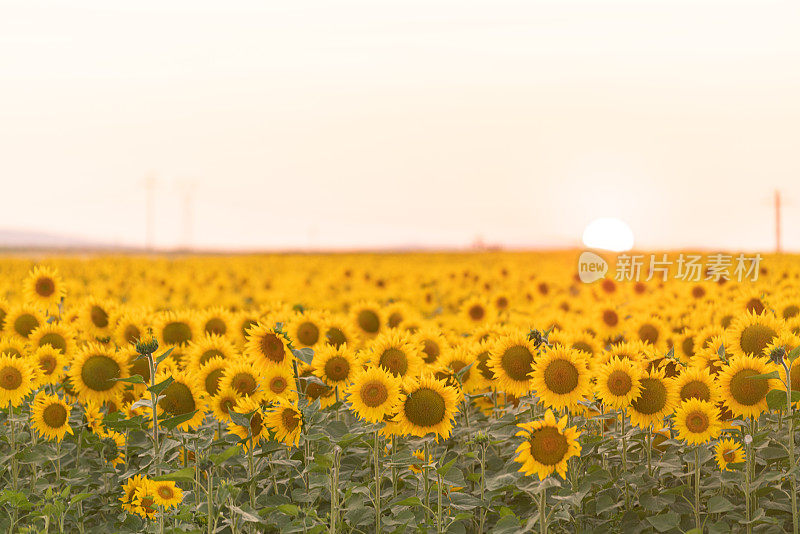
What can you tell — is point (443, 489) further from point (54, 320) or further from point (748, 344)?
point (54, 320)

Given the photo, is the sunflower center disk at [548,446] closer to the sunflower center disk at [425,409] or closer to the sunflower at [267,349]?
the sunflower center disk at [425,409]

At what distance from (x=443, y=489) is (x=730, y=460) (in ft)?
7.51

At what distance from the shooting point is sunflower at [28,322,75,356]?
7.57m

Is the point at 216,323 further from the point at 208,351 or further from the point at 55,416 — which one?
the point at 55,416

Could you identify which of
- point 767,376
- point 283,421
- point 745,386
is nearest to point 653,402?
point 745,386

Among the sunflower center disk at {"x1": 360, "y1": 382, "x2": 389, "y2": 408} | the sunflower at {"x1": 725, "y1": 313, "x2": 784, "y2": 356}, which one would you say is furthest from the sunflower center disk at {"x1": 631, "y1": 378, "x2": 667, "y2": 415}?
the sunflower center disk at {"x1": 360, "y1": 382, "x2": 389, "y2": 408}

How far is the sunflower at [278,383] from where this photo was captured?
19.2 feet

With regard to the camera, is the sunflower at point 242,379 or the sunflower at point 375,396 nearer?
the sunflower at point 375,396

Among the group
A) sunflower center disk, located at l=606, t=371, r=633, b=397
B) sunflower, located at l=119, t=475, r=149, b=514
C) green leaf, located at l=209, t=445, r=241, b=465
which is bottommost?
sunflower, located at l=119, t=475, r=149, b=514

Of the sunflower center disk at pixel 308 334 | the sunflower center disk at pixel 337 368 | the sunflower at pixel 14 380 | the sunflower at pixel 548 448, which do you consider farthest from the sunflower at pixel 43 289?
the sunflower at pixel 548 448

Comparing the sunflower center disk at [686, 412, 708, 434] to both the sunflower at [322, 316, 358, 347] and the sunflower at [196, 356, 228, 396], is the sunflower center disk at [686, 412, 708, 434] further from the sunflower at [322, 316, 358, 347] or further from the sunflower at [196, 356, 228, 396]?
the sunflower at [196, 356, 228, 396]

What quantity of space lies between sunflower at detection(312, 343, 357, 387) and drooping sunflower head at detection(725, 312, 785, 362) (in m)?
3.37

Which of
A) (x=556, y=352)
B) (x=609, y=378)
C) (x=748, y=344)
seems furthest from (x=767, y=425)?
(x=556, y=352)

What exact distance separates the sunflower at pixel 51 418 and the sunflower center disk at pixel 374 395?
279 centimetres
